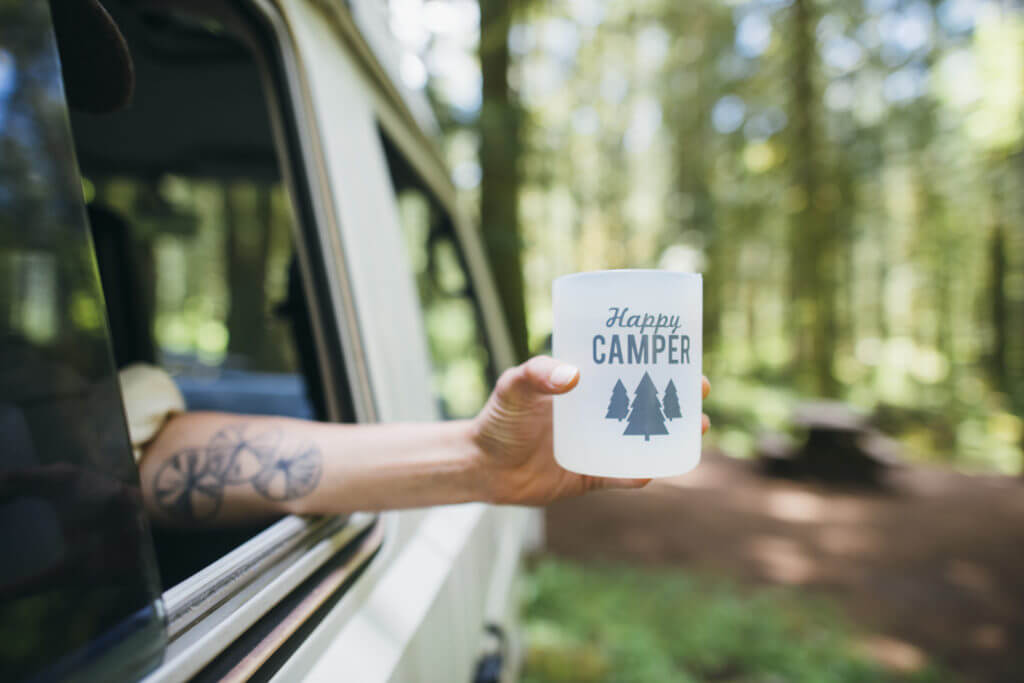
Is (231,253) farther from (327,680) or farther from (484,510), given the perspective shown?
(327,680)

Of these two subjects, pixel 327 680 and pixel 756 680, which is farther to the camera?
pixel 756 680

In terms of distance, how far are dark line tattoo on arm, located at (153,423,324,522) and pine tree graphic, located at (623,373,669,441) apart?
0.55 m

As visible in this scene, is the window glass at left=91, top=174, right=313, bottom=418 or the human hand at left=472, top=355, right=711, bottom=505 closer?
the human hand at left=472, top=355, right=711, bottom=505

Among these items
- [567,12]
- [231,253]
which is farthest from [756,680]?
[567,12]

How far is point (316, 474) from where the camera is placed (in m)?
1.01

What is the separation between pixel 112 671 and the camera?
0.50 metres

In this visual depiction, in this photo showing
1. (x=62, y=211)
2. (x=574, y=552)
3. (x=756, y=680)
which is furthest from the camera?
(x=574, y=552)

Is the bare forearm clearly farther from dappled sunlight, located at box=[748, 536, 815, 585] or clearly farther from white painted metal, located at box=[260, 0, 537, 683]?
dappled sunlight, located at box=[748, 536, 815, 585]

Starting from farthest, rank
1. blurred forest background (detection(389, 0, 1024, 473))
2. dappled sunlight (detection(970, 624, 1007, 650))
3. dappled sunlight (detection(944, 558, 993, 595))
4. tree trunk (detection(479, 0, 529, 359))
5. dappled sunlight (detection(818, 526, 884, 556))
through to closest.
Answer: blurred forest background (detection(389, 0, 1024, 473)), dappled sunlight (detection(818, 526, 884, 556)), dappled sunlight (detection(944, 558, 993, 595)), tree trunk (detection(479, 0, 529, 359)), dappled sunlight (detection(970, 624, 1007, 650))

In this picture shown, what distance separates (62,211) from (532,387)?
1.81 ft

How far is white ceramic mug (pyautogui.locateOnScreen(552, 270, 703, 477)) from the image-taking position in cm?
76

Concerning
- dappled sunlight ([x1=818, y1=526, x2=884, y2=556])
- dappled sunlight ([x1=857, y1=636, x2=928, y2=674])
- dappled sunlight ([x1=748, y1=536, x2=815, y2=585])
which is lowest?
dappled sunlight ([x1=818, y1=526, x2=884, y2=556])

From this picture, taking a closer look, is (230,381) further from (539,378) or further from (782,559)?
(782,559)

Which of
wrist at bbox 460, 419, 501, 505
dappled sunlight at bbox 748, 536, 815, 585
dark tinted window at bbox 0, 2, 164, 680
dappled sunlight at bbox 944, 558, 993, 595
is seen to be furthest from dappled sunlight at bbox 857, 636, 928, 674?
dark tinted window at bbox 0, 2, 164, 680
